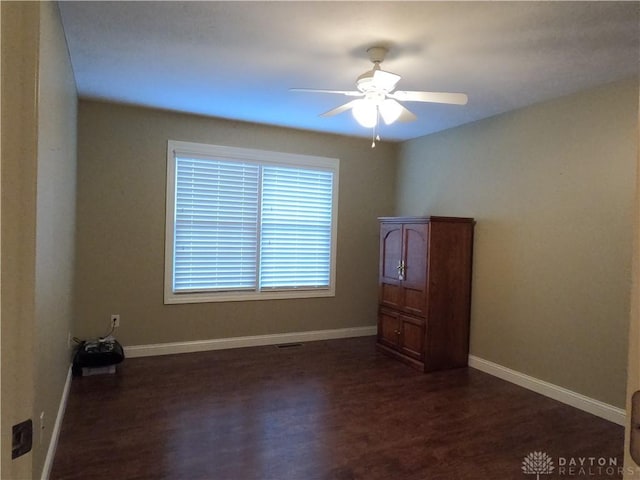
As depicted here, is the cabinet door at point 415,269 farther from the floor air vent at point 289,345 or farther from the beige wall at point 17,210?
the beige wall at point 17,210

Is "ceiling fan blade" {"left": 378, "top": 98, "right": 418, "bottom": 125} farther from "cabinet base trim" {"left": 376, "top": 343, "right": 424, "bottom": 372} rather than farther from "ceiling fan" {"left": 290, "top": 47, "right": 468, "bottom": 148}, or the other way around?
"cabinet base trim" {"left": 376, "top": 343, "right": 424, "bottom": 372}

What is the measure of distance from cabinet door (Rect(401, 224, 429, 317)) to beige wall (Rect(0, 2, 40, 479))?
3.59 m

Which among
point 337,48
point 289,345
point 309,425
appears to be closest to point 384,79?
point 337,48

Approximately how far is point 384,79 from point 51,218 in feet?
6.69

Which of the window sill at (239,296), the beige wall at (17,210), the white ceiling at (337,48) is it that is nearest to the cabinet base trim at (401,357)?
the window sill at (239,296)

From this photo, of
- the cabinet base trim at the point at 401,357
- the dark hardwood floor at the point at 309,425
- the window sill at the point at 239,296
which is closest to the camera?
the dark hardwood floor at the point at 309,425

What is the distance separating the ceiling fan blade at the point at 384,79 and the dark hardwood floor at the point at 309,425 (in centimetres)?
227

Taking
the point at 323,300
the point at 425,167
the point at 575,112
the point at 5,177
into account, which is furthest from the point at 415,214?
the point at 5,177

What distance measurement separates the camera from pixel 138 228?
4.04 m

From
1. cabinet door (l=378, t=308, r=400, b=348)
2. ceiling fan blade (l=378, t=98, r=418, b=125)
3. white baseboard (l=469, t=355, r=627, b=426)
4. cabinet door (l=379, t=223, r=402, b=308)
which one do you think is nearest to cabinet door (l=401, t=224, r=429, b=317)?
cabinet door (l=379, t=223, r=402, b=308)

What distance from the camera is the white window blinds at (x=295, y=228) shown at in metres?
4.65

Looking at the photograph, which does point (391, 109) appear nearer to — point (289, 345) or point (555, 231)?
point (555, 231)

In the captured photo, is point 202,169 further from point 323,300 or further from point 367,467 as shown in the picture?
point 367,467

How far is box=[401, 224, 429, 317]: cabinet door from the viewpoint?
156 inches
